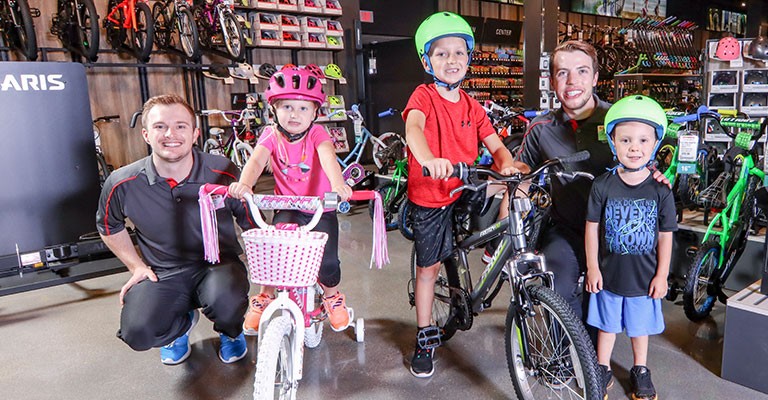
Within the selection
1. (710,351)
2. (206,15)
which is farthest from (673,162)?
(206,15)

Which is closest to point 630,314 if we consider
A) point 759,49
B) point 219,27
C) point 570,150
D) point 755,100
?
point 570,150

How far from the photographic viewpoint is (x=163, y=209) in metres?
2.25

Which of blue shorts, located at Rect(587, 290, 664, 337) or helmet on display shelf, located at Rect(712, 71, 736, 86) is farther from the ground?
helmet on display shelf, located at Rect(712, 71, 736, 86)

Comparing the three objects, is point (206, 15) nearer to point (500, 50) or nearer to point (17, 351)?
point (17, 351)

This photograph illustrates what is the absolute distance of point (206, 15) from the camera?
6410mm

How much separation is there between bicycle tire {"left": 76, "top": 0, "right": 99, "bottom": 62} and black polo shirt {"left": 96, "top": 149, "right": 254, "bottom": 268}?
3947 millimetres

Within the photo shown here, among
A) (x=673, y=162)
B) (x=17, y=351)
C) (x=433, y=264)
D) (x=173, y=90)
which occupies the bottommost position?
(x=17, y=351)

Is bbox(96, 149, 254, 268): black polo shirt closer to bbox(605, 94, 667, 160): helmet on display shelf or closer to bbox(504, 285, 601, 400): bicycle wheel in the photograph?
bbox(504, 285, 601, 400): bicycle wheel

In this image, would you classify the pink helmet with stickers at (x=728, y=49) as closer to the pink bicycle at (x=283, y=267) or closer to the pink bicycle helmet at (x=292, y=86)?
the pink bicycle helmet at (x=292, y=86)

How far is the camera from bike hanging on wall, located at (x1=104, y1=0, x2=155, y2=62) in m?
5.71

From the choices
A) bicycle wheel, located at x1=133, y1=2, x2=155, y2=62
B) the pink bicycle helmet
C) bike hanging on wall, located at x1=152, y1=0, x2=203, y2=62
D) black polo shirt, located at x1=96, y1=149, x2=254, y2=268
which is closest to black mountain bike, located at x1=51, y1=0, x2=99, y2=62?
bicycle wheel, located at x1=133, y1=2, x2=155, y2=62

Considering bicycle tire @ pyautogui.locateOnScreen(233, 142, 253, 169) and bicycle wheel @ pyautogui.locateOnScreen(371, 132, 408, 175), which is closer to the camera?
bicycle wheel @ pyautogui.locateOnScreen(371, 132, 408, 175)

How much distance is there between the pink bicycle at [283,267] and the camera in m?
1.43

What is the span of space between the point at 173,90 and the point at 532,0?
4.98 meters
